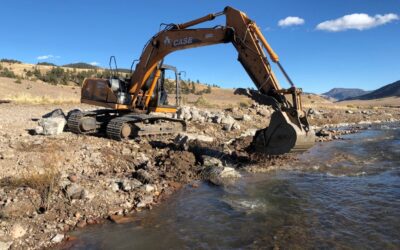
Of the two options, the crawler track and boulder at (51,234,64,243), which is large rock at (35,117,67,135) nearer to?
the crawler track

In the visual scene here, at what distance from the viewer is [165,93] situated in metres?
14.9

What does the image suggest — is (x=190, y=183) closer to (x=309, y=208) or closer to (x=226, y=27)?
(x=309, y=208)

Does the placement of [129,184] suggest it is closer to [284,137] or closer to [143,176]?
[143,176]

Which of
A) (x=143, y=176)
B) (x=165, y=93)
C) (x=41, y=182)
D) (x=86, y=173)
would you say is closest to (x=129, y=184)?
(x=143, y=176)

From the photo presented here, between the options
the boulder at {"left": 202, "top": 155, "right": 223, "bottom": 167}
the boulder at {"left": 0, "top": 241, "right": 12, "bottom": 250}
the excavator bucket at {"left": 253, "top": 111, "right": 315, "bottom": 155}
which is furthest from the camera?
the boulder at {"left": 202, "top": 155, "right": 223, "bottom": 167}

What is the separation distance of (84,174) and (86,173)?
0.34 ft

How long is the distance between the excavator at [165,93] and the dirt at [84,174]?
2.57 feet

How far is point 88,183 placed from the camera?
8.59 metres

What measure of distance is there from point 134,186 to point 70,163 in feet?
6.93

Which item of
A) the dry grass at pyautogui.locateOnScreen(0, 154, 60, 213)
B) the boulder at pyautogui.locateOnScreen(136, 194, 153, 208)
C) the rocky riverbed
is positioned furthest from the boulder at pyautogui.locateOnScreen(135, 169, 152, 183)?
the dry grass at pyautogui.locateOnScreen(0, 154, 60, 213)

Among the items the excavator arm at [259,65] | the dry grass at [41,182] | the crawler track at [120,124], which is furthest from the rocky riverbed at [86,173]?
the excavator arm at [259,65]

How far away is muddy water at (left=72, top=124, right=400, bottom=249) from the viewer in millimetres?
6426

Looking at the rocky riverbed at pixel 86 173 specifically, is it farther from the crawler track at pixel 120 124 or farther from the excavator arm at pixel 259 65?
the excavator arm at pixel 259 65

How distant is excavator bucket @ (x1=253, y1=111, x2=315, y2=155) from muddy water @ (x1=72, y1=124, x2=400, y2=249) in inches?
35.4
